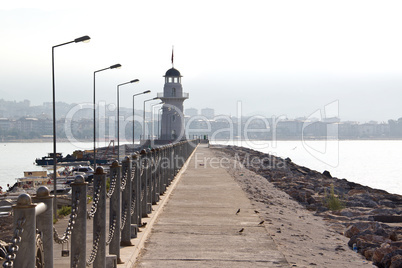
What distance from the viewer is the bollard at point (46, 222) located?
430 centimetres

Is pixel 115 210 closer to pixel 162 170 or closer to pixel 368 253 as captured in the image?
pixel 368 253

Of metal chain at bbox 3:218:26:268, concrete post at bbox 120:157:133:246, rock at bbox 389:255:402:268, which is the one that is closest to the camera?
metal chain at bbox 3:218:26:268

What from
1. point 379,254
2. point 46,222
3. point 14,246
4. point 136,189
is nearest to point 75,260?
point 46,222

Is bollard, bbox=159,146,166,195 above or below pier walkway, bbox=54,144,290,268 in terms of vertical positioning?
above

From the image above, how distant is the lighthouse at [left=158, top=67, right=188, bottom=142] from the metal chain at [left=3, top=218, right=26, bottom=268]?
8581 cm

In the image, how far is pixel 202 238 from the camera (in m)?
9.59

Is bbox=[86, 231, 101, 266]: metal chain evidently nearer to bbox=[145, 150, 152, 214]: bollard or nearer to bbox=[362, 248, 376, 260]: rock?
bbox=[145, 150, 152, 214]: bollard

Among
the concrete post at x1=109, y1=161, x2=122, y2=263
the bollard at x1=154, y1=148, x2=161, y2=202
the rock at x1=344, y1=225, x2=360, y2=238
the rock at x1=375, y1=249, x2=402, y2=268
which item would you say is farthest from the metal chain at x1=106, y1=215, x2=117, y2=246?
the rock at x1=344, y1=225, x2=360, y2=238

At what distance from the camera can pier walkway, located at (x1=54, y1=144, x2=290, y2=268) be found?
8016mm

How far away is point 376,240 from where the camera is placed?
11.2 metres

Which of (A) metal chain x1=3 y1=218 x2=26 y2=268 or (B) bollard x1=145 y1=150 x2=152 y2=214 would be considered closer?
(A) metal chain x1=3 y1=218 x2=26 y2=268

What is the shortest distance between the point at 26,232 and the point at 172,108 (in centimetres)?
8803

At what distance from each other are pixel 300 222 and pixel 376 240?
2.30 meters

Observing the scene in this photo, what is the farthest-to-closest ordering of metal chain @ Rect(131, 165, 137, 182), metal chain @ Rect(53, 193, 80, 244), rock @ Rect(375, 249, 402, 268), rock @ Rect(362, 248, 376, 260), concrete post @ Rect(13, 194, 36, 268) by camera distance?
1. rock @ Rect(362, 248, 376, 260)
2. metal chain @ Rect(131, 165, 137, 182)
3. rock @ Rect(375, 249, 402, 268)
4. metal chain @ Rect(53, 193, 80, 244)
5. concrete post @ Rect(13, 194, 36, 268)
